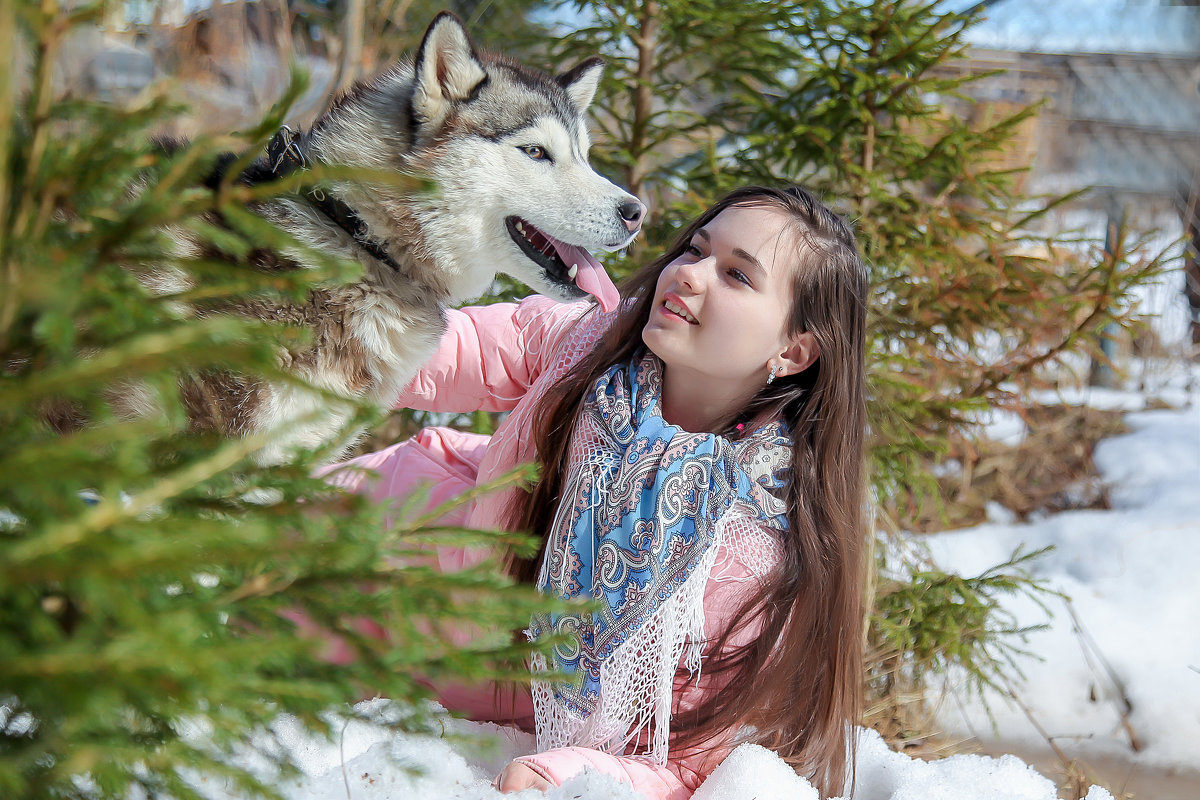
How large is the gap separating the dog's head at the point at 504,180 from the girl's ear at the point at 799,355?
17.4 inches

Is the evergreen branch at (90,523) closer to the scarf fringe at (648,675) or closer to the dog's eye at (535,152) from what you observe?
the scarf fringe at (648,675)

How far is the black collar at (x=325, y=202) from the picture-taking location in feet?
5.72

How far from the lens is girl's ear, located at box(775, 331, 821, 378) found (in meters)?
1.97

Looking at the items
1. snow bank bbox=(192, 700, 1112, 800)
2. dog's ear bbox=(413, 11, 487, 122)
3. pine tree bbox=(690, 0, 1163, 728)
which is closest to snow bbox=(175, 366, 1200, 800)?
snow bank bbox=(192, 700, 1112, 800)

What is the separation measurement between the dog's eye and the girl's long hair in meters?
0.39

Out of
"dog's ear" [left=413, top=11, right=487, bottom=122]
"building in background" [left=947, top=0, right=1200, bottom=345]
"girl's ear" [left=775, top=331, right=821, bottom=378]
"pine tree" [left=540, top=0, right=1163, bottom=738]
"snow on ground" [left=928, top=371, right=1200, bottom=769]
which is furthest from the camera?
"building in background" [left=947, top=0, right=1200, bottom=345]

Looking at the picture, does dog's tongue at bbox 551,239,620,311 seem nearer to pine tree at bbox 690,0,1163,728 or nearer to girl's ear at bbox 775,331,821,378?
girl's ear at bbox 775,331,821,378

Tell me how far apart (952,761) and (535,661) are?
40.8 inches

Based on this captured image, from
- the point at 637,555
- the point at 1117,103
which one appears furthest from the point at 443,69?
the point at 1117,103

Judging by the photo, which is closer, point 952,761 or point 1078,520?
point 952,761

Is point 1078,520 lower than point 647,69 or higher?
lower

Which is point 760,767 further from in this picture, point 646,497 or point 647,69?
point 647,69

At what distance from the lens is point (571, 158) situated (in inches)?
81.0

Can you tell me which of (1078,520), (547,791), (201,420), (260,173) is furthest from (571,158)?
(1078,520)
